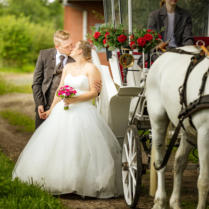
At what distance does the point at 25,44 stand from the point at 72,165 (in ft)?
91.7

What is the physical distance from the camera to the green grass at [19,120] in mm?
11359

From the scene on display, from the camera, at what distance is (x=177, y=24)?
6.77 m

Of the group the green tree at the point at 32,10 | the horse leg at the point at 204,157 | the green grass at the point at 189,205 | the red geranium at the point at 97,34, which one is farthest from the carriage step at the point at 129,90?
A: the green tree at the point at 32,10

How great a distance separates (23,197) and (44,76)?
212 centimetres

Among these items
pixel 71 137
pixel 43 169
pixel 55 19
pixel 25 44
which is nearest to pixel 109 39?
pixel 71 137

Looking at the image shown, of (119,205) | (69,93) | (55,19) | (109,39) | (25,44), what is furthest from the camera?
(55,19)

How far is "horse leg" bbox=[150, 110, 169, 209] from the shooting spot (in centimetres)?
518

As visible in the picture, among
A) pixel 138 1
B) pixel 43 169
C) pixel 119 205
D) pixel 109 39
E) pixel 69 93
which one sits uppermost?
pixel 138 1

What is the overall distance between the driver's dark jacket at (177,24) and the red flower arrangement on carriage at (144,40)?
52cm

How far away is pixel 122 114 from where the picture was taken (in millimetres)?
7188

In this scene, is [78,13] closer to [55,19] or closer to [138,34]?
[138,34]

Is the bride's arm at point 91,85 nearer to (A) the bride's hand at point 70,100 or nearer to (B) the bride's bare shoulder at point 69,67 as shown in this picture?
(A) the bride's hand at point 70,100

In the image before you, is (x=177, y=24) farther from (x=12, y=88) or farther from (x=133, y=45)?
(x=12, y=88)

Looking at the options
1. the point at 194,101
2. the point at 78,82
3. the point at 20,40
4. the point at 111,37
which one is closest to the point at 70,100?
the point at 78,82
